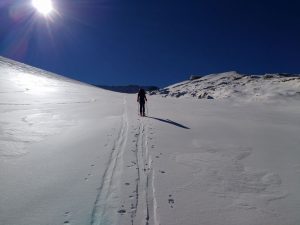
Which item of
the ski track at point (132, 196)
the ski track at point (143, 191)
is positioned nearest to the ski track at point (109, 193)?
the ski track at point (132, 196)

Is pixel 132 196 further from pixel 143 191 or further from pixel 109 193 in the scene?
pixel 109 193

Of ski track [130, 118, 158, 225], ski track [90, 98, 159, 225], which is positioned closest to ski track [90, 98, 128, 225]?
ski track [90, 98, 159, 225]

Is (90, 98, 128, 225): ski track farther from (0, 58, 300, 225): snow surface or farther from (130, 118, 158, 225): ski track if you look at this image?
(130, 118, 158, 225): ski track

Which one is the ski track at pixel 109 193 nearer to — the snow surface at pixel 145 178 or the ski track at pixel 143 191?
the snow surface at pixel 145 178

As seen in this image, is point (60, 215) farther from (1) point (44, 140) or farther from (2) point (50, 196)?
(1) point (44, 140)

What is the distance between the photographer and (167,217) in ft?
17.0

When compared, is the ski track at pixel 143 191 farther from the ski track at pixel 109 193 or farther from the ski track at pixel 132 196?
the ski track at pixel 109 193

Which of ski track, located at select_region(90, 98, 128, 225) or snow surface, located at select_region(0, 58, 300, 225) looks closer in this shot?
ski track, located at select_region(90, 98, 128, 225)

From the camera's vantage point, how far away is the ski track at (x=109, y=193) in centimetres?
505

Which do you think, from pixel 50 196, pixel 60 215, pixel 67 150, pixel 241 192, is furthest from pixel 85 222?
pixel 67 150

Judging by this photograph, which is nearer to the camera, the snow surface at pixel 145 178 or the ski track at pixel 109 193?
the ski track at pixel 109 193

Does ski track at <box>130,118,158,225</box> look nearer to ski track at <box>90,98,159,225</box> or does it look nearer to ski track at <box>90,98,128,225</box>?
ski track at <box>90,98,159,225</box>

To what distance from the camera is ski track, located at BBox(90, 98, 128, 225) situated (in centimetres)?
505

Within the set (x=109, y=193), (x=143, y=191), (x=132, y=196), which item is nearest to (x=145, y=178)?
(x=143, y=191)
